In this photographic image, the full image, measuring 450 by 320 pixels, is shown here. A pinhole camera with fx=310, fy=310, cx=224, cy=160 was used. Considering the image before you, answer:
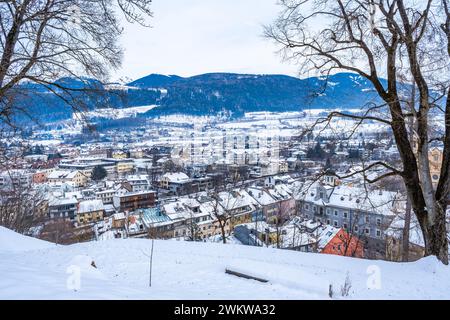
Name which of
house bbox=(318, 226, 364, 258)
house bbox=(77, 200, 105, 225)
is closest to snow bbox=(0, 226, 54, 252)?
house bbox=(318, 226, 364, 258)

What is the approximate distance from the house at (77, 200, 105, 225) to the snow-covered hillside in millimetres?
30536

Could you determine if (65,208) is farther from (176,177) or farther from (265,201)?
(265,201)

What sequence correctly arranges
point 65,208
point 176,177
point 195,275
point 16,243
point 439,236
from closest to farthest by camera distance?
point 439,236
point 195,275
point 16,243
point 65,208
point 176,177

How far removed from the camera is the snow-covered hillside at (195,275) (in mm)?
4230

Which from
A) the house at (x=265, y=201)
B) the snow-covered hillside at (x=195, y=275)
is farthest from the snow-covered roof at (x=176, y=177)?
the snow-covered hillside at (x=195, y=275)

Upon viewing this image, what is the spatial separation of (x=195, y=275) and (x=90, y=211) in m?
37.0

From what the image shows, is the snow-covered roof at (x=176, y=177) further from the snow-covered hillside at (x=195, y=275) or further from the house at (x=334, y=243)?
the snow-covered hillside at (x=195, y=275)

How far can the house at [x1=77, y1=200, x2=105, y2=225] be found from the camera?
3897 centimetres

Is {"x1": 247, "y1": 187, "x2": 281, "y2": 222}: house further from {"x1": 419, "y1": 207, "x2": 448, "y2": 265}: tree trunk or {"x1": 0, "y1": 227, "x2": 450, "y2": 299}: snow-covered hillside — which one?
{"x1": 419, "y1": 207, "x2": 448, "y2": 265}: tree trunk

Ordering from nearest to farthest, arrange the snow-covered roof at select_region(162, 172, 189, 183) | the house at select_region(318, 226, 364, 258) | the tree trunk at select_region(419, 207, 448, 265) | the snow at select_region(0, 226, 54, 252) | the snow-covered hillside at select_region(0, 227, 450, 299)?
the snow-covered hillside at select_region(0, 227, 450, 299) → the tree trunk at select_region(419, 207, 448, 265) → the snow at select_region(0, 226, 54, 252) → the house at select_region(318, 226, 364, 258) → the snow-covered roof at select_region(162, 172, 189, 183)

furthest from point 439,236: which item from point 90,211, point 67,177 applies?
point 67,177

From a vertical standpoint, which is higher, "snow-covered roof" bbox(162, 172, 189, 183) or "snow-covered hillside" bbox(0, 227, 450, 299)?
"snow-covered hillside" bbox(0, 227, 450, 299)

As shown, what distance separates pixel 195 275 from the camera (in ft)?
23.2
